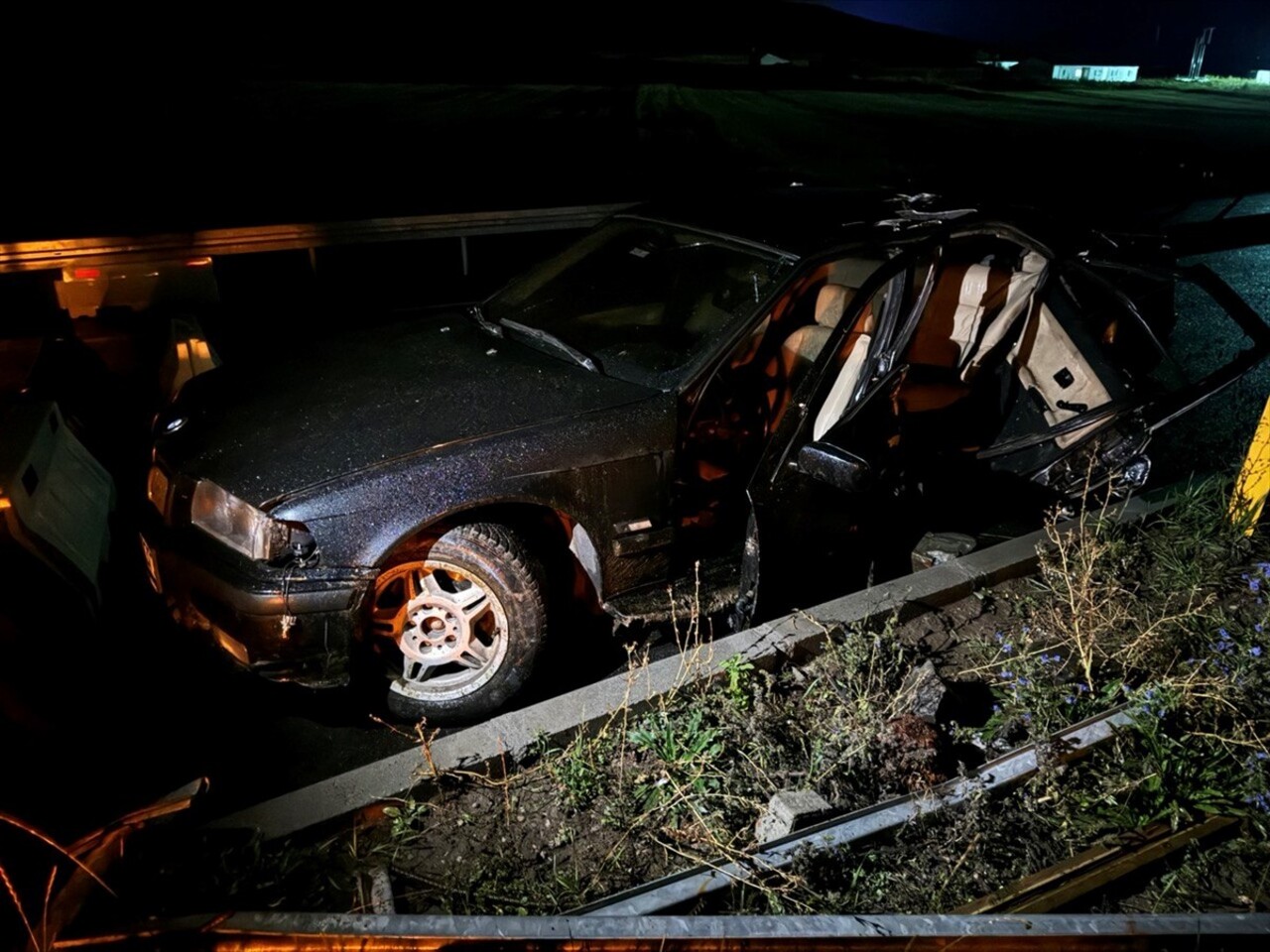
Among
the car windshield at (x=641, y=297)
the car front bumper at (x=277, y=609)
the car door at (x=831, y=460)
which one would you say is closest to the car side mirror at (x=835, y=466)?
the car door at (x=831, y=460)

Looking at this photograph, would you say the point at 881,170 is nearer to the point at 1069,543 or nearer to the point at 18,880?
the point at 1069,543

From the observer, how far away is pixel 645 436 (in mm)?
3215

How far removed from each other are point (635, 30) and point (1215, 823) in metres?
85.3

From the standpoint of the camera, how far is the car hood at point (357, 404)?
2955 mm

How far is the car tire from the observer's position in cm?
308

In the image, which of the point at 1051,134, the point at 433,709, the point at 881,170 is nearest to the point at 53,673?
the point at 433,709

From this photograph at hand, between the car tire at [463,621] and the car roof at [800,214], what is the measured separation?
5.88 feet

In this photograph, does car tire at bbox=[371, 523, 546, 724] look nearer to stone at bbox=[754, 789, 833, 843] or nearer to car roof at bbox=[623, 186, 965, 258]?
stone at bbox=[754, 789, 833, 843]

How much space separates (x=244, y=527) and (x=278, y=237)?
4.56 metres

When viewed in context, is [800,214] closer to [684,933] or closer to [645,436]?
[645,436]

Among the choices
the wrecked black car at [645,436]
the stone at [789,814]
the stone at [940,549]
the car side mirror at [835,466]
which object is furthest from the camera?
the stone at [940,549]

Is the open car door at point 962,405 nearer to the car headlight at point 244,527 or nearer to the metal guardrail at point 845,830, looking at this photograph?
the metal guardrail at point 845,830

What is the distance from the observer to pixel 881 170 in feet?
58.4

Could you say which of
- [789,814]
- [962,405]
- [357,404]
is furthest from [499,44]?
[789,814]
